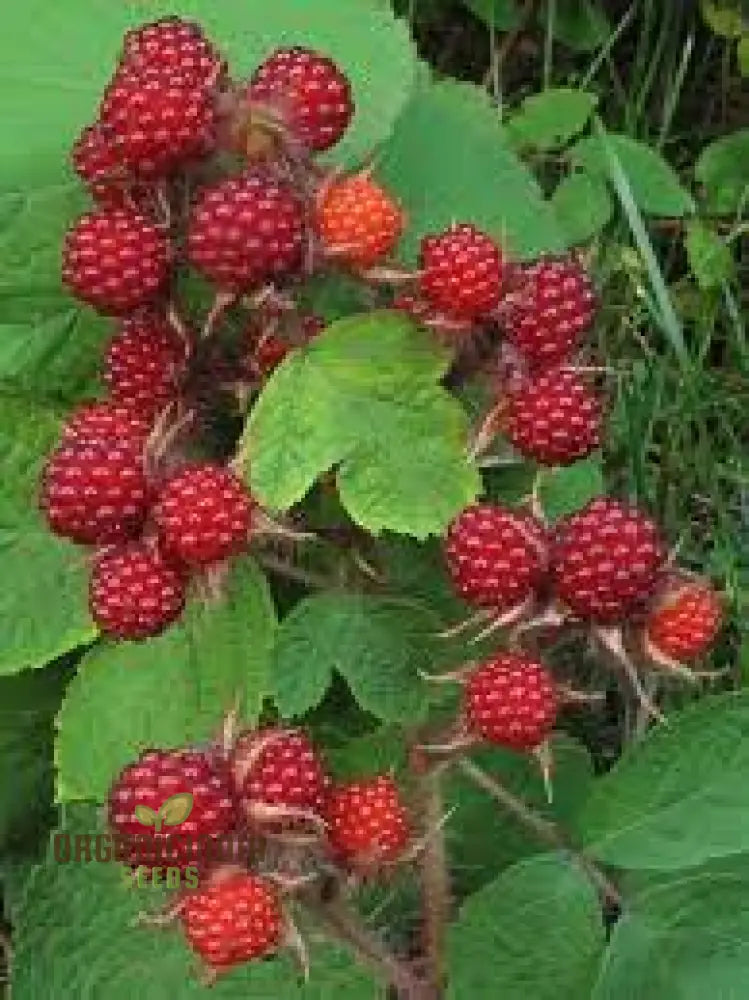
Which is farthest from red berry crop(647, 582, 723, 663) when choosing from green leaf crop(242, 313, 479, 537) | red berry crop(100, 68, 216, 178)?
red berry crop(100, 68, 216, 178)

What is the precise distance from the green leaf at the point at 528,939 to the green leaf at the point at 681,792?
0.04 meters

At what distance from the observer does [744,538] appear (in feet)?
6.64

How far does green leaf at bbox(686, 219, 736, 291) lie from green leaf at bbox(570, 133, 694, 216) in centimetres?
3

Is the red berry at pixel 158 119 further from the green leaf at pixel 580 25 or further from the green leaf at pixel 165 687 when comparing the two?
the green leaf at pixel 580 25

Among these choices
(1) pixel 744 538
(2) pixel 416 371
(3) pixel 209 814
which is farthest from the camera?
(1) pixel 744 538

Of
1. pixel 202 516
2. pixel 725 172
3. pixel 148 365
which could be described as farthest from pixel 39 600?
pixel 725 172

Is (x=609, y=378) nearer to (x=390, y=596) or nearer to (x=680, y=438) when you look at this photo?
(x=680, y=438)

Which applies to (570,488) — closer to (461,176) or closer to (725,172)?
(461,176)

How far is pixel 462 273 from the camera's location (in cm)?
137

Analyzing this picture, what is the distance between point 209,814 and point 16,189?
1.83 feet

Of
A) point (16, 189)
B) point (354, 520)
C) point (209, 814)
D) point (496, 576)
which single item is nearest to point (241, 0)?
point (16, 189)

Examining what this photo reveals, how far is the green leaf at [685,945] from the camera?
54.8 inches

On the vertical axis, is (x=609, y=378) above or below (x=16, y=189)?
below

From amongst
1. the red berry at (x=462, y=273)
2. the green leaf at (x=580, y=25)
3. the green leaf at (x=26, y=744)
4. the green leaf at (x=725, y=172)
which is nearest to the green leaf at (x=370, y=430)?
the red berry at (x=462, y=273)
